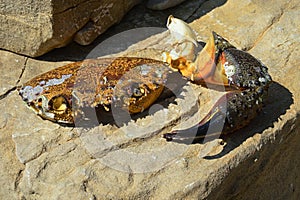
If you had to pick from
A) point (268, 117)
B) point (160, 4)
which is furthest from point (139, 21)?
point (268, 117)

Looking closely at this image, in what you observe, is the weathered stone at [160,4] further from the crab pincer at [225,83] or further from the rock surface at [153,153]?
the crab pincer at [225,83]

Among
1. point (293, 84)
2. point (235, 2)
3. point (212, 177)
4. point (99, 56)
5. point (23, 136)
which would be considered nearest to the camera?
point (212, 177)

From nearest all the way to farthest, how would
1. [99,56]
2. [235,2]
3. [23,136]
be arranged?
[23,136]
[99,56]
[235,2]

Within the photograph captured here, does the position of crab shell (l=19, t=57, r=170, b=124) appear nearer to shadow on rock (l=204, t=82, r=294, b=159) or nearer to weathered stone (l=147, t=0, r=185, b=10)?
shadow on rock (l=204, t=82, r=294, b=159)

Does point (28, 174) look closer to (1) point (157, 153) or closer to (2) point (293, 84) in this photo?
(1) point (157, 153)

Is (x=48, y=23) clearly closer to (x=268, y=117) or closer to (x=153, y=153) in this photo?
(x=153, y=153)

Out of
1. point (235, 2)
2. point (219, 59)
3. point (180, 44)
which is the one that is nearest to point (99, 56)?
point (180, 44)
